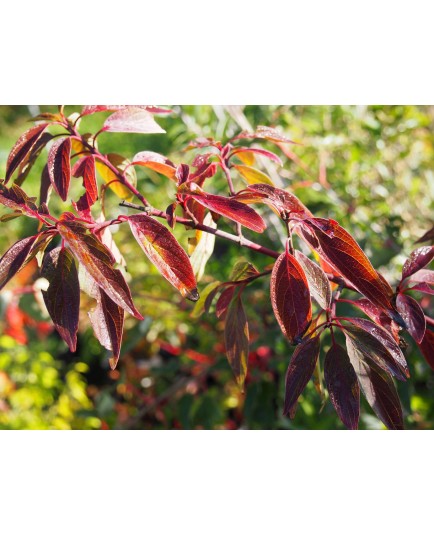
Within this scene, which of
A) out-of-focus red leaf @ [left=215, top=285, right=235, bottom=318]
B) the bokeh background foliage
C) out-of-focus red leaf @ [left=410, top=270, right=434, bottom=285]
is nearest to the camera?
out-of-focus red leaf @ [left=410, top=270, right=434, bottom=285]

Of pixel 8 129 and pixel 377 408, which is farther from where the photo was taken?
pixel 8 129

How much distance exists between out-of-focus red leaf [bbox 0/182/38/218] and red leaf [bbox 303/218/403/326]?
0.32 metres

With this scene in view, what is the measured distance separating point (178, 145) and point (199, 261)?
1220 mm

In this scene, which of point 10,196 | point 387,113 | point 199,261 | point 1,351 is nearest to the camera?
point 10,196

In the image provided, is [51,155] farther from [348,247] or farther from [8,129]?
[8,129]

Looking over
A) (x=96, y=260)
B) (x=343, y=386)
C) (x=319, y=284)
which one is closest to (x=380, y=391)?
(x=343, y=386)

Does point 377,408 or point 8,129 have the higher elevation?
point 377,408

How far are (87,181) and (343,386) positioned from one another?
417 millimetres

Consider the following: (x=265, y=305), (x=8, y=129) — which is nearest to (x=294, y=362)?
(x=265, y=305)

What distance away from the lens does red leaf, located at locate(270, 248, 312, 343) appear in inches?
26.8

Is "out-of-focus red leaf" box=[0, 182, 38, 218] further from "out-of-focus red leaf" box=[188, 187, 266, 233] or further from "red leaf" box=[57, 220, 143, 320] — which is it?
"out-of-focus red leaf" box=[188, 187, 266, 233]

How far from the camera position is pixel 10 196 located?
661 millimetres

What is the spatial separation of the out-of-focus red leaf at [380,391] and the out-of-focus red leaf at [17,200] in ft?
1.31

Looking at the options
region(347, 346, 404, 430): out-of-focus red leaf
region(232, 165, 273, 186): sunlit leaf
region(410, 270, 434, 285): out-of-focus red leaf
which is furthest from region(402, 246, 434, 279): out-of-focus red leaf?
region(232, 165, 273, 186): sunlit leaf
